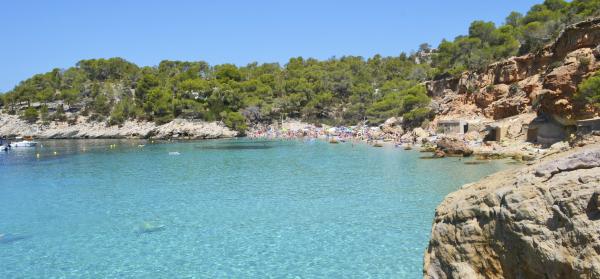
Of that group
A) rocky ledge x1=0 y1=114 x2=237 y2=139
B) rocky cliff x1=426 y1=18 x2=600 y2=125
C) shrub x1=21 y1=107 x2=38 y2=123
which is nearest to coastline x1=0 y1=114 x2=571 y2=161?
rocky ledge x1=0 y1=114 x2=237 y2=139

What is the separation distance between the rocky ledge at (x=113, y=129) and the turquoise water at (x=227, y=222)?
40426mm

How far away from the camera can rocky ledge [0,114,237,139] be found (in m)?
66.8

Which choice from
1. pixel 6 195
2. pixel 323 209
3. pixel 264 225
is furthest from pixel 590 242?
pixel 6 195

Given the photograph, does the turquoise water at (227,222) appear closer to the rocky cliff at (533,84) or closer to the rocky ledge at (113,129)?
the rocky cliff at (533,84)

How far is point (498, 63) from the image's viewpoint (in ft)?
144

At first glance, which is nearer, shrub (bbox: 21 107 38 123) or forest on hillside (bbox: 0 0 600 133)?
forest on hillside (bbox: 0 0 600 133)

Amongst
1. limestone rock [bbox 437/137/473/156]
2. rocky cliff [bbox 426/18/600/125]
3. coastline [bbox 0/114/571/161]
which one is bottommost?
limestone rock [bbox 437/137/473/156]

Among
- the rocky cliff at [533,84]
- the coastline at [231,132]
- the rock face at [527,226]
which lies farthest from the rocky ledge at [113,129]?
the rock face at [527,226]

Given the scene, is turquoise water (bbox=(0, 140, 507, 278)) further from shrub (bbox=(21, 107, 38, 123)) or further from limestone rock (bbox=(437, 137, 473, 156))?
shrub (bbox=(21, 107, 38, 123))

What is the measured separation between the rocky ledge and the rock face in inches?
2467

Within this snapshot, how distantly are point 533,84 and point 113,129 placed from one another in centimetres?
6339

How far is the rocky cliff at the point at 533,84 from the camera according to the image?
91.2 feet

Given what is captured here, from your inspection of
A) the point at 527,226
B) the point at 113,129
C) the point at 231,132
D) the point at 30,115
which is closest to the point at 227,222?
the point at 527,226

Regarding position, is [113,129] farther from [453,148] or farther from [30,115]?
[453,148]
